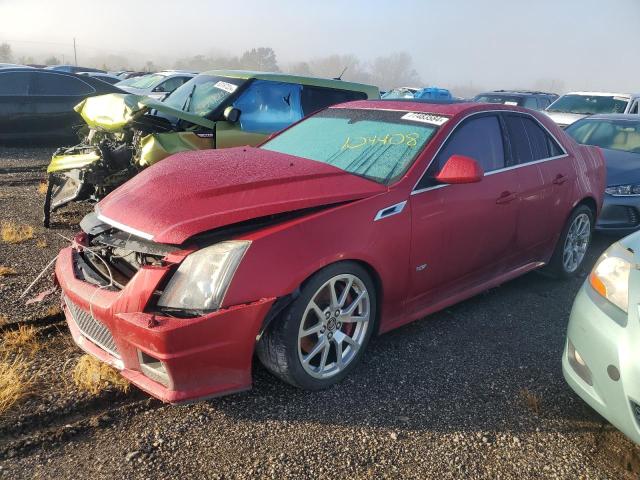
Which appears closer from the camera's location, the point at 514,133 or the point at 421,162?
the point at 421,162

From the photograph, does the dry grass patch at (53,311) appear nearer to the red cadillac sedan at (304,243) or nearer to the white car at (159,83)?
the red cadillac sedan at (304,243)

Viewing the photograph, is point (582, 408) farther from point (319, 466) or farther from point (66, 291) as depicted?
point (66, 291)

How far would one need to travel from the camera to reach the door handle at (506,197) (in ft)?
12.4

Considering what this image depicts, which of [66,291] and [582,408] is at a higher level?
[66,291]

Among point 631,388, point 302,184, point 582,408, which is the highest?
point 302,184

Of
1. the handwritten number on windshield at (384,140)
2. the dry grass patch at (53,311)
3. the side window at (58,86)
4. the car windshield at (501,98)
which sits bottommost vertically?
the dry grass patch at (53,311)

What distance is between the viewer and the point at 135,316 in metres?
Answer: 2.48

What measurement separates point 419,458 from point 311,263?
1.05 metres

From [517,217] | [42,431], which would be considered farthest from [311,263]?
[517,217]

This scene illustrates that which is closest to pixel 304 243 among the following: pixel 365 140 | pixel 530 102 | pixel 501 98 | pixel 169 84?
pixel 365 140

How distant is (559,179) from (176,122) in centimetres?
383

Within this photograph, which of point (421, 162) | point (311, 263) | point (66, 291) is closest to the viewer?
→ point (311, 263)

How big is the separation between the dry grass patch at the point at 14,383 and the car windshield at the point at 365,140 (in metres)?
2.13

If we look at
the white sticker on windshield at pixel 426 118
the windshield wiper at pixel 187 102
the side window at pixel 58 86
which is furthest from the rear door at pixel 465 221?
the side window at pixel 58 86
